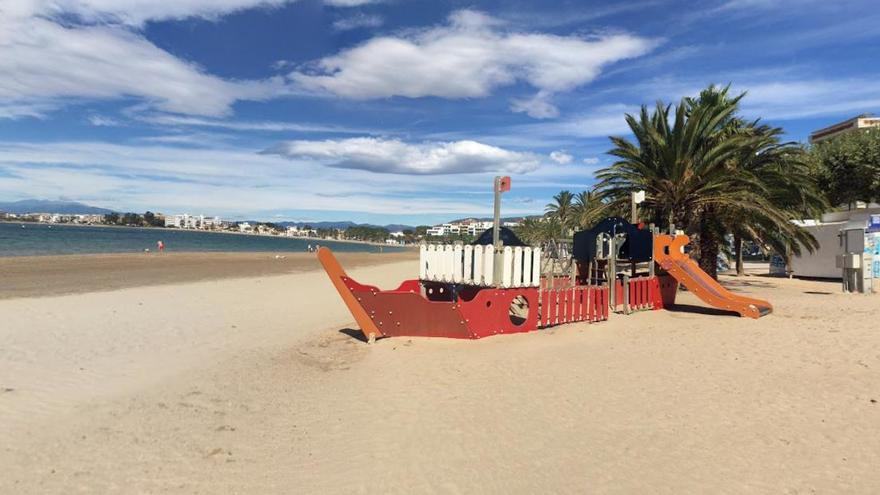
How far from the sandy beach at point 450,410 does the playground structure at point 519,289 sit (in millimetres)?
447

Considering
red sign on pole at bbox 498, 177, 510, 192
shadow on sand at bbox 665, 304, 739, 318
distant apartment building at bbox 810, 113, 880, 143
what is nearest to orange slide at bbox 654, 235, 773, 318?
shadow on sand at bbox 665, 304, 739, 318

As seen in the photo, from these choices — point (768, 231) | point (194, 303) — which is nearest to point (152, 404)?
point (194, 303)

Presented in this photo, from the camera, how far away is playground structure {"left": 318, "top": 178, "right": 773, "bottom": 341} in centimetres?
874

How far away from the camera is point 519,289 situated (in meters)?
9.20

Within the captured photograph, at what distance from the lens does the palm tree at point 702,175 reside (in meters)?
14.7

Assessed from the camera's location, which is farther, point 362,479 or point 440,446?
point 440,446

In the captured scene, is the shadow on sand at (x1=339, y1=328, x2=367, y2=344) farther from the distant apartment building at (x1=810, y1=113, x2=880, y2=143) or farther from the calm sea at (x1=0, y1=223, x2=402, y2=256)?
the distant apartment building at (x1=810, y1=113, x2=880, y2=143)

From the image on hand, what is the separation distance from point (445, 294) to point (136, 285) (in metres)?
13.5

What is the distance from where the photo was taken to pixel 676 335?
28.3 feet

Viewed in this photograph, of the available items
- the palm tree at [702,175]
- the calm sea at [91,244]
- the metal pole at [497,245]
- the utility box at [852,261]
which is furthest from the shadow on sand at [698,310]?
the calm sea at [91,244]

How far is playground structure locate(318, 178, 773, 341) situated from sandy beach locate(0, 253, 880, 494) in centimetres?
45

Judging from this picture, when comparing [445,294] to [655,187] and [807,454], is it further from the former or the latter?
[655,187]

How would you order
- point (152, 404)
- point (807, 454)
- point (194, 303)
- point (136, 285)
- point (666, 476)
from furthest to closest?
point (136, 285)
point (194, 303)
point (152, 404)
point (807, 454)
point (666, 476)

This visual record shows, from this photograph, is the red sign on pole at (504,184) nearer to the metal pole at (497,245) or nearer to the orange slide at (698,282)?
the metal pole at (497,245)
